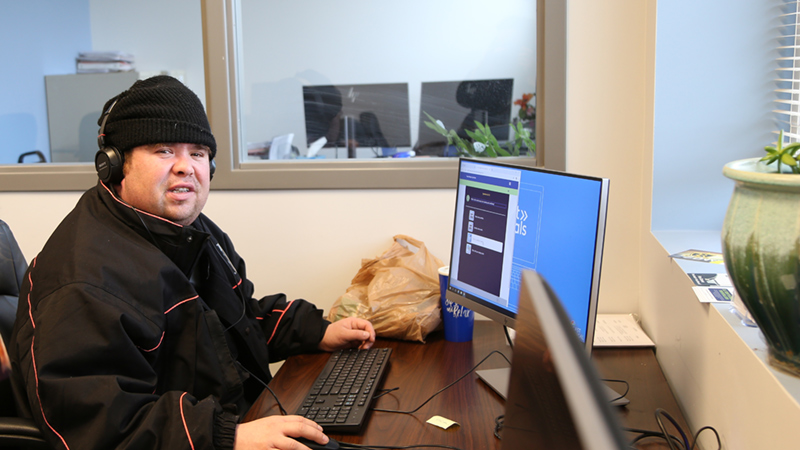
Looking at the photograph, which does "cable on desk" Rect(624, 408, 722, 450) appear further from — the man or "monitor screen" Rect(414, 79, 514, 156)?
"monitor screen" Rect(414, 79, 514, 156)

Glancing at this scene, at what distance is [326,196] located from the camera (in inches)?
84.2

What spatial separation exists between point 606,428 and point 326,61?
214cm

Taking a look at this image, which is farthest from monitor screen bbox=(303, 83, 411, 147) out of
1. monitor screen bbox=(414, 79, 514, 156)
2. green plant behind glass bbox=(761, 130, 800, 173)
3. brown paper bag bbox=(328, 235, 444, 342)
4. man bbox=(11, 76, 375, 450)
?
green plant behind glass bbox=(761, 130, 800, 173)

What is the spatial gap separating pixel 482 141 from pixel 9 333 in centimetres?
155

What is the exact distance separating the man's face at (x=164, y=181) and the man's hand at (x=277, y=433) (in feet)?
1.85

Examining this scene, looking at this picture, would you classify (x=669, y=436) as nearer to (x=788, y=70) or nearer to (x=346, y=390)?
(x=346, y=390)

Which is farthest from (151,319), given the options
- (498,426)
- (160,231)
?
(498,426)

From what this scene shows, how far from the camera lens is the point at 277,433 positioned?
113 cm

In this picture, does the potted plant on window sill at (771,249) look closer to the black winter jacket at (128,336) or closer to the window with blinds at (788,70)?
the window with blinds at (788,70)

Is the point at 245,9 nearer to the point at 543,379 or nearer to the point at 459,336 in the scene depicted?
the point at 459,336

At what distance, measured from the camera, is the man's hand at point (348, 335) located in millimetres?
1608

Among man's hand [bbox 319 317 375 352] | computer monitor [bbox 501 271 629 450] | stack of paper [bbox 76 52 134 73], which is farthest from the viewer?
stack of paper [bbox 76 52 134 73]

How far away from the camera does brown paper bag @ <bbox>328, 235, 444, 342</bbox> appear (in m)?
1.67

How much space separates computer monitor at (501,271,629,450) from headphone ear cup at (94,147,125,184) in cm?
114
